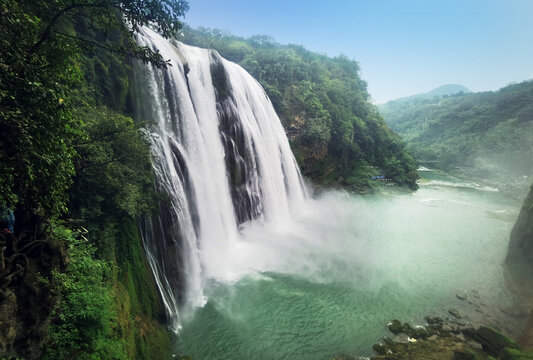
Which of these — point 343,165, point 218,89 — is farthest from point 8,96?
point 343,165

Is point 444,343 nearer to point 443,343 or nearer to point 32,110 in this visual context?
point 443,343

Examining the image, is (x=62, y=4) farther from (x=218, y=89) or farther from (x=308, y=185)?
(x=308, y=185)

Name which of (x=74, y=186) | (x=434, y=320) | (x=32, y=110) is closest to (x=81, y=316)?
(x=74, y=186)

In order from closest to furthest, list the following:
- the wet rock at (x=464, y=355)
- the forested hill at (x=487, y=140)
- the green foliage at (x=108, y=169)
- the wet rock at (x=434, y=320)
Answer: the green foliage at (x=108, y=169)
the wet rock at (x=464, y=355)
the wet rock at (x=434, y=320)
the forested hill at (x=487, y=140)

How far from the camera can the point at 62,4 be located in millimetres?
4324

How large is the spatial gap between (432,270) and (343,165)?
18.1 m

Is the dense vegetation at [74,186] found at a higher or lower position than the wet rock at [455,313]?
higher

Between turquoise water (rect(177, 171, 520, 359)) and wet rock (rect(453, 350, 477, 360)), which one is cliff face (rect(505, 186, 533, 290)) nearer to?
turquoise water (rect(177, 171, 520, 359))

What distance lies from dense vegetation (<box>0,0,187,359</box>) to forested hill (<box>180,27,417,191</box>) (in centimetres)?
1955

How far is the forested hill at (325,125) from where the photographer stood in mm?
27516

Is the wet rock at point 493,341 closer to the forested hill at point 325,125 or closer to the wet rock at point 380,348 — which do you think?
the wet rock at point 380,348

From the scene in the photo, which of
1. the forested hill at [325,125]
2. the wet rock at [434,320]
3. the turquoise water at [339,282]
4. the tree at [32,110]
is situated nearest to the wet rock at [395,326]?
the turquoise water at [339,282]

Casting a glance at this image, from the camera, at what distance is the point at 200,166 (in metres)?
13.2

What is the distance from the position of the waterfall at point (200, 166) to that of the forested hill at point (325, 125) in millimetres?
7974
